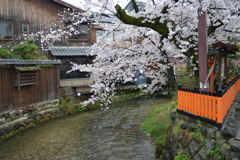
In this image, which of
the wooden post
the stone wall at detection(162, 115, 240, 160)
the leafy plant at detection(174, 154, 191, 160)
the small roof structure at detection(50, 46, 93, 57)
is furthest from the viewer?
the small roof structure at detection(50, 46, 93, 57)

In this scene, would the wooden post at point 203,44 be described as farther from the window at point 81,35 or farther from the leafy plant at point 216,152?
the window at point 81,35

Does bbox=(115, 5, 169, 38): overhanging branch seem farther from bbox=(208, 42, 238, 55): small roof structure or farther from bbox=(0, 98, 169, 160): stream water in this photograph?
bbox=(0, 98, 169, 160): stream water

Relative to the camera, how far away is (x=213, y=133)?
570 cm

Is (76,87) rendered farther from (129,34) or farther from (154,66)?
(154,66)

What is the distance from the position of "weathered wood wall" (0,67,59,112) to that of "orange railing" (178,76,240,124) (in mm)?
10456

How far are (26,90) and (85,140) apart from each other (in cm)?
634

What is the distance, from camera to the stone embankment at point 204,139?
5297 millimetres

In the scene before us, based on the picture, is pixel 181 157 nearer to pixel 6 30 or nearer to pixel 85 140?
pixel 85 140

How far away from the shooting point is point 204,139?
19.3 ft

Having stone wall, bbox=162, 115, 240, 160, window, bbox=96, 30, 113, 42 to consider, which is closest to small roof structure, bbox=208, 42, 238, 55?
stone wall, bbox=162, 115, 240, 160

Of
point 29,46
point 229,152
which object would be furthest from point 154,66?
point 29,46

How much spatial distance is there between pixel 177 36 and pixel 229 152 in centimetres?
475

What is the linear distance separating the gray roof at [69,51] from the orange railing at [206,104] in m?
13.3

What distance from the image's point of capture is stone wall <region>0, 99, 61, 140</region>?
11562mm
